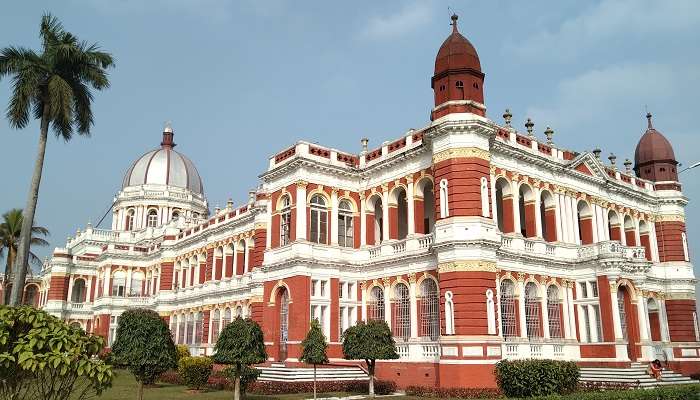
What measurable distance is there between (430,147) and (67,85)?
59.6 feet

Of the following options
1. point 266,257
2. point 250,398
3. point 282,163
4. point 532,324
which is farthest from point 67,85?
point 532,324

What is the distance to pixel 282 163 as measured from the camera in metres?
34.7

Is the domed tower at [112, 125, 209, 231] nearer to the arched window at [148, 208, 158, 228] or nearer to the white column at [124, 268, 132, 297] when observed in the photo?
the arched window at [148, 208, 158, 228]

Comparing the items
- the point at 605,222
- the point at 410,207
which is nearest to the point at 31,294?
the point at 410,207

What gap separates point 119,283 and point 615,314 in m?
49.1

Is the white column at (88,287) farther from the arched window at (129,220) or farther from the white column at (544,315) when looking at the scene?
the white column at (544,315)

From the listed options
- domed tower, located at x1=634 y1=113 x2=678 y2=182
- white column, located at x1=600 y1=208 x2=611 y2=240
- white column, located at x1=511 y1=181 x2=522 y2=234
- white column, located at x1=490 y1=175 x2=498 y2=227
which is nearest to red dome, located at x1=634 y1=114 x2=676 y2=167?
domed tower, located at x1=634 y1=113 x2=678 y2=182

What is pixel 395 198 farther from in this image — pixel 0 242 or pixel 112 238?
pixel 112 238

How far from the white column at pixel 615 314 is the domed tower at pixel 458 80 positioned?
12193mm

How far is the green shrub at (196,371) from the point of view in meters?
29.7

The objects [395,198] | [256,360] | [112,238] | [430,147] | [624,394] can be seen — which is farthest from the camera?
[112,238]

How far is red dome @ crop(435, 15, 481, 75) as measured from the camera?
29.6m

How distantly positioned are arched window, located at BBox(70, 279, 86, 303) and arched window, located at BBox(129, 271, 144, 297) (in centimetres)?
949

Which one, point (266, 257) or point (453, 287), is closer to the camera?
point (453, 287)
